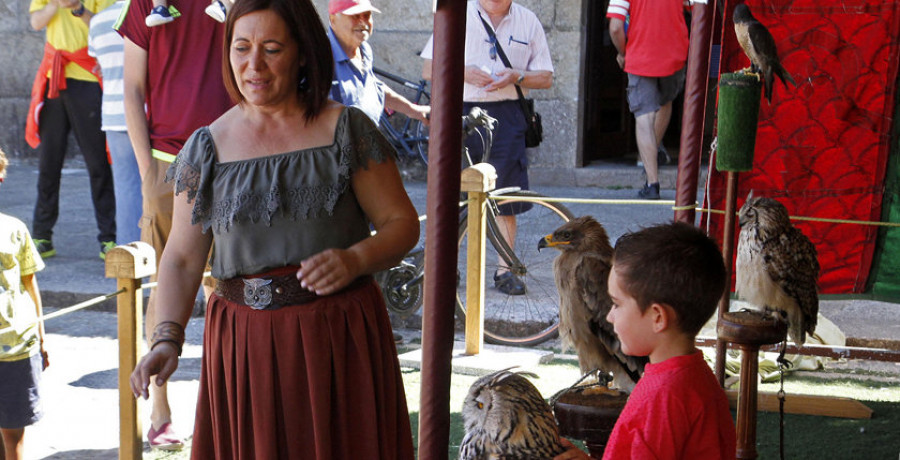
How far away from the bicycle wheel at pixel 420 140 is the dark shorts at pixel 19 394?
638 cm

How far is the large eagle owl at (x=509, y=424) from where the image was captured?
2.28 m

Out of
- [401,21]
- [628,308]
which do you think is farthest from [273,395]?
[401,21]

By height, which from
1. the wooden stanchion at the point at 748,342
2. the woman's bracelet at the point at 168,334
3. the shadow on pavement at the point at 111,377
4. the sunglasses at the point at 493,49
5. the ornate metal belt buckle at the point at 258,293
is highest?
the sunglasses at the point at 493,49

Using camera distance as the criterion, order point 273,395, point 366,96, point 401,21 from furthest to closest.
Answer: point 401,21, point 366,96, point 273,395

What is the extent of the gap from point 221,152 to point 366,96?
2.74m

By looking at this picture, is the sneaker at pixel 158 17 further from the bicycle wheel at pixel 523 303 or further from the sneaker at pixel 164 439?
the bicycle wheel at pixel 523 303

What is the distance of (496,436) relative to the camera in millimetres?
2307

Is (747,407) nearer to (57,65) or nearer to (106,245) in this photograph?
(106,245)

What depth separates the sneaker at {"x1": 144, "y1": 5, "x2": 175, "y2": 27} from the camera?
13.0 ft

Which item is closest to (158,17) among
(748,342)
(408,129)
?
(748,342)

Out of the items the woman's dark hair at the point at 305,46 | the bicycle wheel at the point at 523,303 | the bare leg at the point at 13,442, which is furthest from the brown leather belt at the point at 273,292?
the bicycle wheel at the point at 523,303

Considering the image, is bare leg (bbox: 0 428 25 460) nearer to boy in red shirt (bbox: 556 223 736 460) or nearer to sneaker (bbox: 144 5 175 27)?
sneaker (bbox: 144 5 175 27)

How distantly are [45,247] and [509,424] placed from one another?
20.9 ft

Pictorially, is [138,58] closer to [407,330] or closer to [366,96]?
[366,96]
